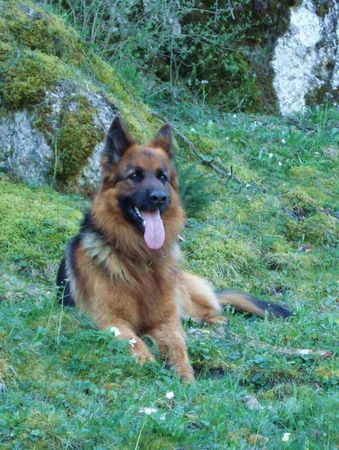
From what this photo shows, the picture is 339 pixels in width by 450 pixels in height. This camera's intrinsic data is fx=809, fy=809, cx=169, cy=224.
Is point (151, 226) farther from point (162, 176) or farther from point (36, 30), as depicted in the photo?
point (36, 30)

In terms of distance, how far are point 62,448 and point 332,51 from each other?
11623mm

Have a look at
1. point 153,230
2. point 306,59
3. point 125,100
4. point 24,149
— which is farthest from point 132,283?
point 306,59

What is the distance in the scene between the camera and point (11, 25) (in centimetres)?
915

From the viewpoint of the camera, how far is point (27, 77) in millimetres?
8734

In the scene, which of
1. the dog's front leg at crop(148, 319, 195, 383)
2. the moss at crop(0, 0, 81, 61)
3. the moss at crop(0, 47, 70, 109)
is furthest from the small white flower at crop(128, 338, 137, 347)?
the moss at crop(0, 0, 81, 61)

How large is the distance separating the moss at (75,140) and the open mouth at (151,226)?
2.61 meters

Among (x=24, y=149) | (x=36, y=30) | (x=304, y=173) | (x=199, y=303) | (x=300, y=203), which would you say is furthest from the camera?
(x=304, y=173)

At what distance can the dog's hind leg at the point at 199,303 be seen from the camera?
6.98m

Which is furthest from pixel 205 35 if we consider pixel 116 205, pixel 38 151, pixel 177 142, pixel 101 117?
pixel 116 205

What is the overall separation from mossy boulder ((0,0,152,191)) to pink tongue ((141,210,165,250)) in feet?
8.53

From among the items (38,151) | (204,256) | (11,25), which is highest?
(11,25)

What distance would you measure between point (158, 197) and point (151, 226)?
28 centimetres

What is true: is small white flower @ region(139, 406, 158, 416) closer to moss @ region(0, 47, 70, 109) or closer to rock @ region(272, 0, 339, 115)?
moss @ region(0, 47, 70, 109)

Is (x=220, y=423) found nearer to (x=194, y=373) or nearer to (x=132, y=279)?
(x=194, y=373)
